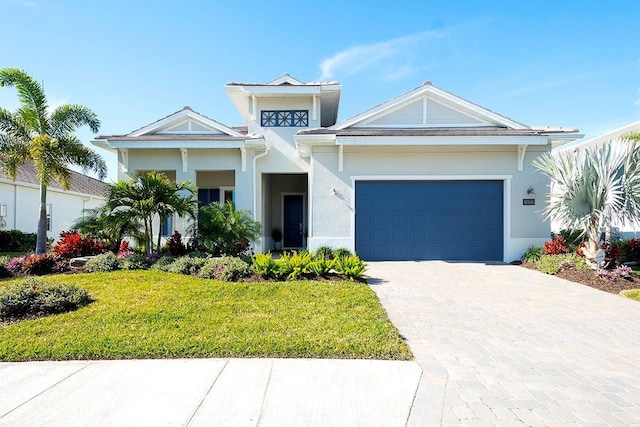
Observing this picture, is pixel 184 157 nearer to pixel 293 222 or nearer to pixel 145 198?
pixel 145 198

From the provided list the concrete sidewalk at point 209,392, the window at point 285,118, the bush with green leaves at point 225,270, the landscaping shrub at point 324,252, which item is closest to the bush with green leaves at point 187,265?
the bush with green leaves at point 225,270

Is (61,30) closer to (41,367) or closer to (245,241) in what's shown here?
(245,241)

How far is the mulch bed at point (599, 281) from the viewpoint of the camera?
7852 mm

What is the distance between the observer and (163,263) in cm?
910

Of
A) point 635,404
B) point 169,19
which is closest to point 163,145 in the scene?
point 169,19

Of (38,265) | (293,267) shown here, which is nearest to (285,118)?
(293,267)

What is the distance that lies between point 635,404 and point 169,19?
13.0m

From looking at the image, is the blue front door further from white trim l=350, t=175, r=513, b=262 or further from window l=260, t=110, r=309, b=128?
white trim l=350, t=175, r=513, b=262

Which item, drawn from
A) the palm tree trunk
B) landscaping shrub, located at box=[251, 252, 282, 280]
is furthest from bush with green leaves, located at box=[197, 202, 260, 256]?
the palm tree trunk

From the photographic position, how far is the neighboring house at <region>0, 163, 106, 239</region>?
16.4 metres

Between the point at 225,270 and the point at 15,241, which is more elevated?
the point at 225,270

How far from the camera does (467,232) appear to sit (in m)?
11.6

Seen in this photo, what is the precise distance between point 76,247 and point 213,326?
295 inches

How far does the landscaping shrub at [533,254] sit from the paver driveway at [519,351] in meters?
2.73
